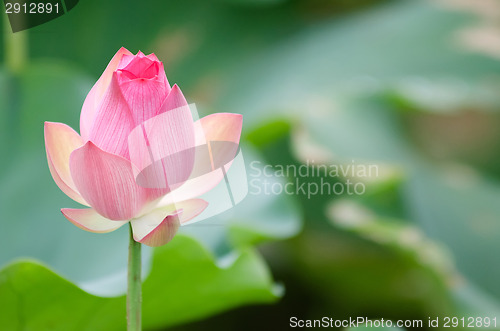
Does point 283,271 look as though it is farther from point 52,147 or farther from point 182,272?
point 52,147

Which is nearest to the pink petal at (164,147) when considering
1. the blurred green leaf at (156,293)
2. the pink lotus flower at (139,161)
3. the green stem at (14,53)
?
the pink lotus flower at (139,161)

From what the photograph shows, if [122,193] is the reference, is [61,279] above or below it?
below

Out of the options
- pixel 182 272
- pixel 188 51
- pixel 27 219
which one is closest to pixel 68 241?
pixel 27 219

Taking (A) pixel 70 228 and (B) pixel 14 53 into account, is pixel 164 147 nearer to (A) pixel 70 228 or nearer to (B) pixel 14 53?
(A) pixel 70 228

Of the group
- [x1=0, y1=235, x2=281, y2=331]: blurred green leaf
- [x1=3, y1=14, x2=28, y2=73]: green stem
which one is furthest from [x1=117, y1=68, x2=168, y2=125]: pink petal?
[x1=3, y1=14, x2=28, y2=73]: green stem

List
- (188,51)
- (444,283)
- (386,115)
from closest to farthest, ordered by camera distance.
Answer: (444,283) → (386,115) → (188,51)

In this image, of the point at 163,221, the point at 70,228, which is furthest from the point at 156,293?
the point at 163,221

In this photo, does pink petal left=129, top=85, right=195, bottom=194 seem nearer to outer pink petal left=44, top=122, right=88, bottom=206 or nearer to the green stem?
outer pink petal left=44, top=122, right=88, bottom=206
